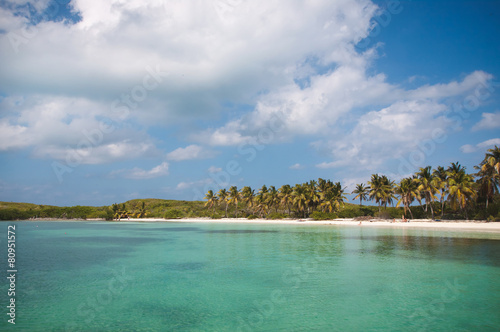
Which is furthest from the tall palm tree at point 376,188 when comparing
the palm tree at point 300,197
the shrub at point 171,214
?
the shrub at point 171,214

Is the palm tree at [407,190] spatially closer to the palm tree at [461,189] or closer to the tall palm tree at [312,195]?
the palm tree at [461,189]

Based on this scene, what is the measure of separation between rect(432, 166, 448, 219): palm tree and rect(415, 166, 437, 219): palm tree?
0.82 meters

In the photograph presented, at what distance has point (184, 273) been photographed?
17047 millimetres

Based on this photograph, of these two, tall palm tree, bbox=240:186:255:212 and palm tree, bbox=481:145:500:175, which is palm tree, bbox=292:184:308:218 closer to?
tall palm tree, bbox=240:186:255:212

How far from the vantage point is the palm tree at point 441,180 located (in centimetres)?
5771

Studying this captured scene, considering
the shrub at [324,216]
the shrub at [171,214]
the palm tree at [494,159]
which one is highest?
the palm tree at [494,159]

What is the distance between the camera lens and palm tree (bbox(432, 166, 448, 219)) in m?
57.7

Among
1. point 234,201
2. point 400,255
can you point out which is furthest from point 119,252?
point 234,201

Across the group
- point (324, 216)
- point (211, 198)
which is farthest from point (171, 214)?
point (324, 216)

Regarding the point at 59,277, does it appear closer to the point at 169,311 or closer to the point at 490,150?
the point at 169,311

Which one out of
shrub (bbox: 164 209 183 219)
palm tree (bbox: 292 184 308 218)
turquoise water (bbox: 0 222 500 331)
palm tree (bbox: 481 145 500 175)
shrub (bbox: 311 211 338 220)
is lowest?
shrub (bbox: 164 209 183 219)

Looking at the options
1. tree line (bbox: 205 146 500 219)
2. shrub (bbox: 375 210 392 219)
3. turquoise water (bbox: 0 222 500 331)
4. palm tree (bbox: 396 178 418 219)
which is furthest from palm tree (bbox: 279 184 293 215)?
turquoise water (bbox: 0 222 500 331)

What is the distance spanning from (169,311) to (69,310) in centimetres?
368

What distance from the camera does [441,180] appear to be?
6044 centimetres
